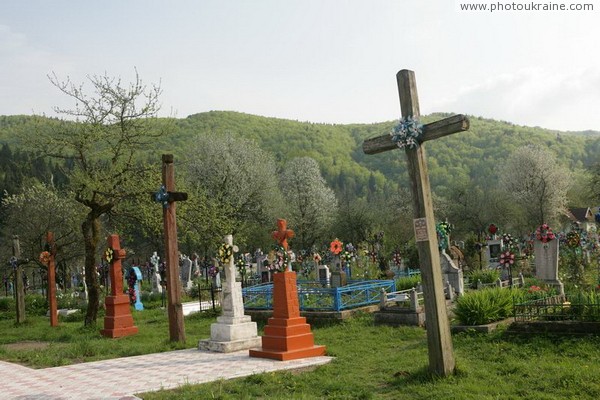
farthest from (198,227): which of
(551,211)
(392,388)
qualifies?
(551,211)

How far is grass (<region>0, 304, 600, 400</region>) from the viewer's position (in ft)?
23.2

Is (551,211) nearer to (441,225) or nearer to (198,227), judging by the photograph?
(441,225)

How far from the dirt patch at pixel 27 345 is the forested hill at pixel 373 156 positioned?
2594 inches

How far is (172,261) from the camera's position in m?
13.8

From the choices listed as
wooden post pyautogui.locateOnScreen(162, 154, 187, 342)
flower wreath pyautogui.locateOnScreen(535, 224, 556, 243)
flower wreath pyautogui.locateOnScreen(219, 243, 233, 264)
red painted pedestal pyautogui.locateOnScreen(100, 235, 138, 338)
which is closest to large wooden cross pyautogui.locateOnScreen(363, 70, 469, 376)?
flower wreath pyautogui.locateOnScreen(219, 243, 233, 264)

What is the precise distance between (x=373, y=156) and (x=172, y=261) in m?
90.2

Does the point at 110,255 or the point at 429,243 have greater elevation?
the point at 110,255

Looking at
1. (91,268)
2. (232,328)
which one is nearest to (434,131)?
(232,328)

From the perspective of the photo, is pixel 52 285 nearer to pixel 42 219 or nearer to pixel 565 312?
pixel 565 312

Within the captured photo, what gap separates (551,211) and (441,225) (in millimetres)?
36450

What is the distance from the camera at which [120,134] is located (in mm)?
17688

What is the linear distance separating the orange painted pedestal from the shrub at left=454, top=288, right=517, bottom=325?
3151 millimetres

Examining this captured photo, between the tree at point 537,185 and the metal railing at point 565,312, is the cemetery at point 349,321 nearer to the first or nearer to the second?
the metal railing at point 565,312

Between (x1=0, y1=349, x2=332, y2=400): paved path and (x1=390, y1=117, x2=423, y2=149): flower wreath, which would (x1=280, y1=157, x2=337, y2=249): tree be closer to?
(x1=0, y1=349, x2=332, y2=400): paved path
